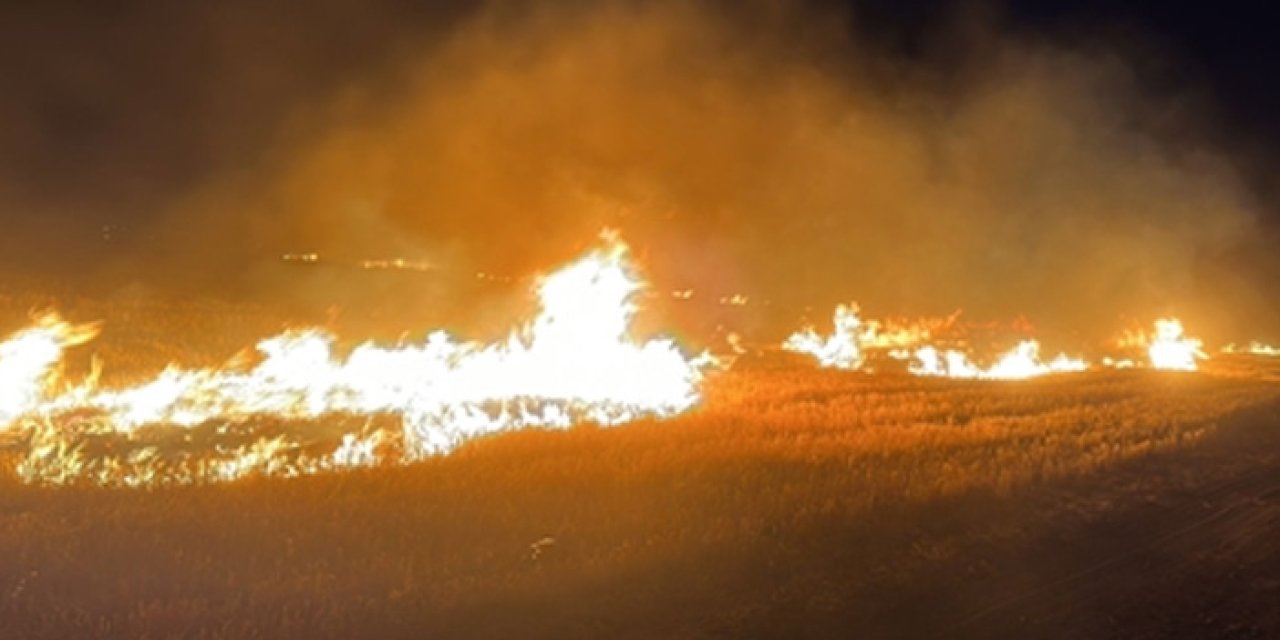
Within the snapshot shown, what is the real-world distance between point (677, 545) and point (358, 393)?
324 inches

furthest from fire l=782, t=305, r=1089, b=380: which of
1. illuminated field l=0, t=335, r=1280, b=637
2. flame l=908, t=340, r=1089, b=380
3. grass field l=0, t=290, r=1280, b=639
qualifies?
grass field l=0, t=290, r=1280, b=639

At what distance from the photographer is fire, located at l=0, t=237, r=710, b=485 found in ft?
41.0

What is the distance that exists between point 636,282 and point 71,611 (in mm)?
14962

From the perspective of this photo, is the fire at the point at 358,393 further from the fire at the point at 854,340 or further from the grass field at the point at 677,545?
the fire at the point at 854,340

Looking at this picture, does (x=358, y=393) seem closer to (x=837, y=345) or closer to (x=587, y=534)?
(x=587, y=534)

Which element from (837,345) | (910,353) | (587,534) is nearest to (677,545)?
(587,534)

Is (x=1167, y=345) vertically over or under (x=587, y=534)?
over

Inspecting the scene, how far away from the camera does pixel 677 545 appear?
9445 mm

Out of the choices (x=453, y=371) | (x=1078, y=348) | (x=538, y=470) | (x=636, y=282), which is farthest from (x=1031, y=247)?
(x=538, y=470)

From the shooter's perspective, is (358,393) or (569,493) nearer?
(569,493)

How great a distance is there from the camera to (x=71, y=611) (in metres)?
7.43

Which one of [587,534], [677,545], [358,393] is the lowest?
[677,545]

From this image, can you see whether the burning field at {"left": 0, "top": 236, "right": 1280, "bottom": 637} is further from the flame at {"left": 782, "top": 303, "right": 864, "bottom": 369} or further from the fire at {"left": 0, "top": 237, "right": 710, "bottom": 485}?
the flame at {"left": 782, "top": 303, "right": 864, "bottom": 369}

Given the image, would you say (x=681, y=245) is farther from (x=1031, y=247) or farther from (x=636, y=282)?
(x=636, y=282)
